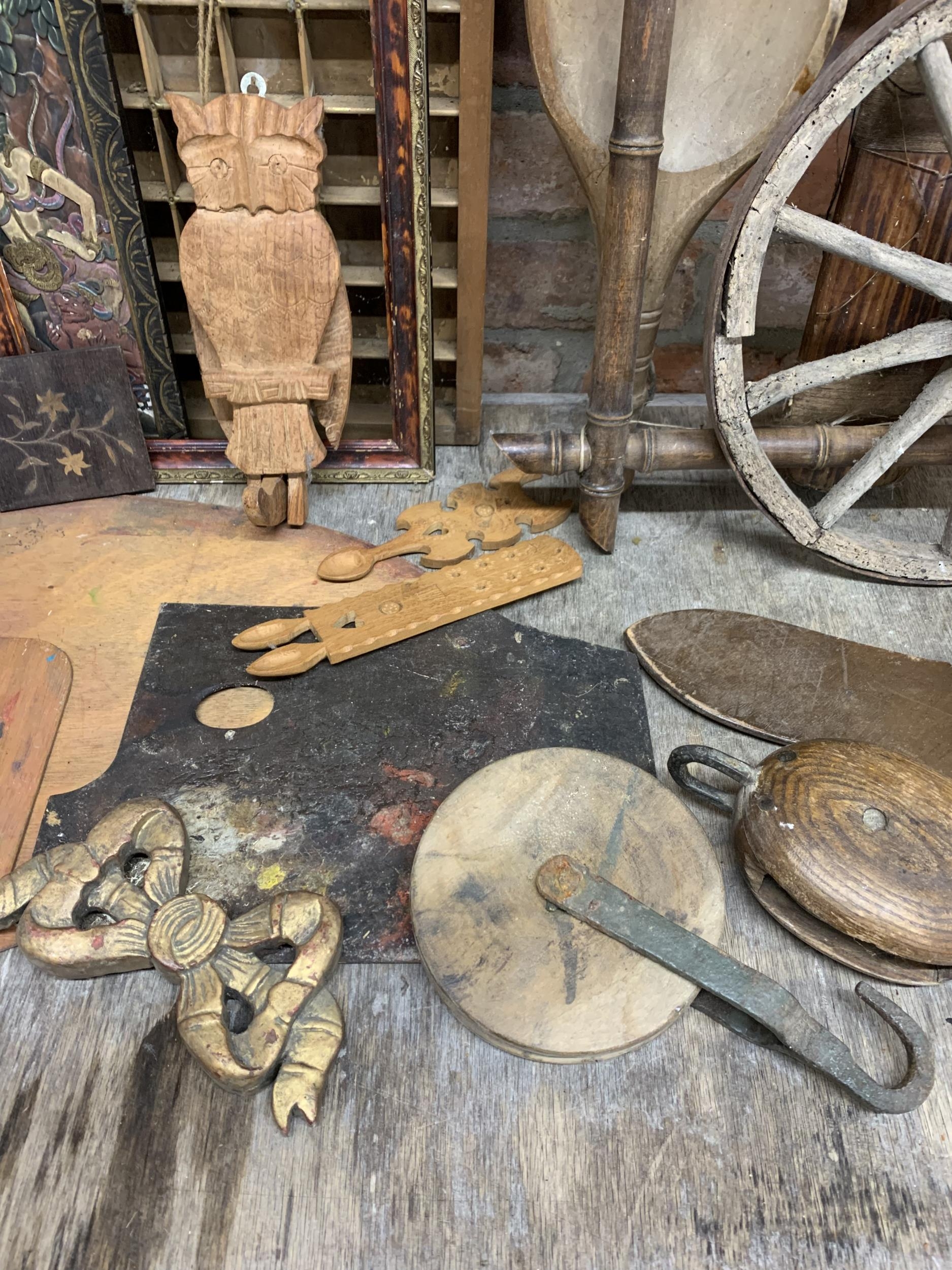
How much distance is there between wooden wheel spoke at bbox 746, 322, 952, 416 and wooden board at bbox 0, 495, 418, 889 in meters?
0.59

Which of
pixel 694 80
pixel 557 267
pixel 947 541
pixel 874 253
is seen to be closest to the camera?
pixel 874 253

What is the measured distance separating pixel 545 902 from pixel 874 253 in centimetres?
93

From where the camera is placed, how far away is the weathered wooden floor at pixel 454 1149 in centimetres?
76

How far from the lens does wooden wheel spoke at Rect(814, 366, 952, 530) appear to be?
4.12 feet

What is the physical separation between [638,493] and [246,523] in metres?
0.69

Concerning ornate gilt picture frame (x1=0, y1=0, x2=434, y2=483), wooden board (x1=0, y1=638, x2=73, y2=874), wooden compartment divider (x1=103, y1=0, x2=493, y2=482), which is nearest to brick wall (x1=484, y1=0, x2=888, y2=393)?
wooden compartment divider (x1=103, y1=0, x2=493, y2=482)

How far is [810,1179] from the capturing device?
2.63 ft

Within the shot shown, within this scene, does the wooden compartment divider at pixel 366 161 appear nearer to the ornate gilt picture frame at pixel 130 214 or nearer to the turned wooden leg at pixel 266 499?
the ornate gilt picture frame at pixel 130 214

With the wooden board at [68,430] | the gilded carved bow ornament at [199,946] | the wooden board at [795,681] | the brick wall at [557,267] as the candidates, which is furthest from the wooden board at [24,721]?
the brick wall at [557,267]

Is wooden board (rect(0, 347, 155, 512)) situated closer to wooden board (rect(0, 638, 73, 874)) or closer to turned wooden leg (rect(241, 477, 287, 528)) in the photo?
turned wooden leg (rect(241, 477, 287, 528))

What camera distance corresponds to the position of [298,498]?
55.8 inches

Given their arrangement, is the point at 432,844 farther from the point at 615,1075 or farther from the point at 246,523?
the point at 246,523

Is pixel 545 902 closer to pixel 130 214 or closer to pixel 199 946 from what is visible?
pixel 199 946

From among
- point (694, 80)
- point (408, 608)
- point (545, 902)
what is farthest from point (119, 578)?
point (694, 80)
